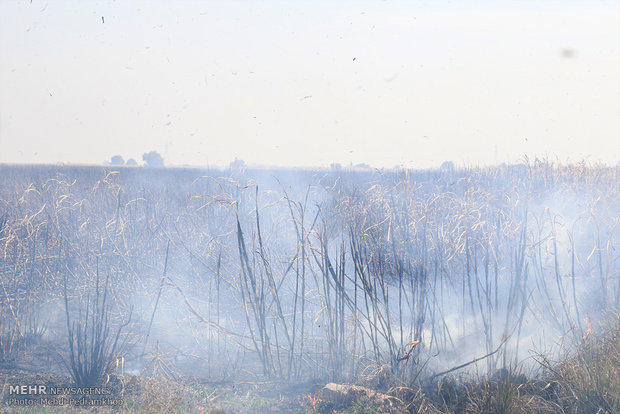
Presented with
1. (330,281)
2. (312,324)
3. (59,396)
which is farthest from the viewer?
(312,324)

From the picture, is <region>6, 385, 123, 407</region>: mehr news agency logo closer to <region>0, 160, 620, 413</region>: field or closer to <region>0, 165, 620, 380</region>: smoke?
<region>0, 160, 620, 413</region>: field

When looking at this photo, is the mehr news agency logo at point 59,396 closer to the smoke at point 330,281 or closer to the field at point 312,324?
the field at point 312,324

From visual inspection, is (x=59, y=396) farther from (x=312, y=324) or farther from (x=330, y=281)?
(x=330, y=281)

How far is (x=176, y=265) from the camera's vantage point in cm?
764

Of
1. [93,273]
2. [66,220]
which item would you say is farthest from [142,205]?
[93,273]

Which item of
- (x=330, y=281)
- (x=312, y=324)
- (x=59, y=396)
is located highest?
(x=330, y=281)

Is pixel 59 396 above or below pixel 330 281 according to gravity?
below

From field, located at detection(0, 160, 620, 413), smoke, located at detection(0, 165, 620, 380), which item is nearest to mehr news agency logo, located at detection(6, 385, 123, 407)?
field, located at detection(0, 160, 620, 413)

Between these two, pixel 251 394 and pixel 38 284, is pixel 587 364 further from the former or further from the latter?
pixel 38 284

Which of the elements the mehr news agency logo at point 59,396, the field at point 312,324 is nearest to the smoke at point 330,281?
the field at point 312,324

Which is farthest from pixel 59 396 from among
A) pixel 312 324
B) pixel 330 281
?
pixel 330 281

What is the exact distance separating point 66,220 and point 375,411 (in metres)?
5.17

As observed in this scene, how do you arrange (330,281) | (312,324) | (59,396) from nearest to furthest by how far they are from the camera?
(59,396)
(330,281)
(312,324)

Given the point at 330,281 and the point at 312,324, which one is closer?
the point at 330,281
